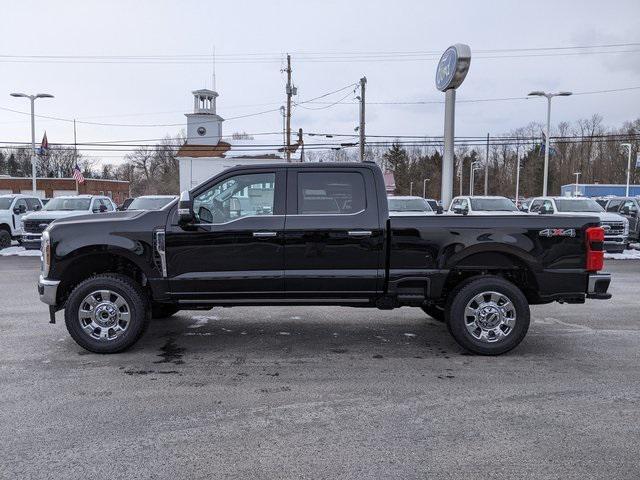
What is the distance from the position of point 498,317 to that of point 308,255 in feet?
7.04

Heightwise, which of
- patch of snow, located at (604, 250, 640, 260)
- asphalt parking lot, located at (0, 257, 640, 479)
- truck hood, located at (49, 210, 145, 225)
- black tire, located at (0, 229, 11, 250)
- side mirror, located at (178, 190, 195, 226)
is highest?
side mirror, located at (178, 190, 195, 226)

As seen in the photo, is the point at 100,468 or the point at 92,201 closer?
the point at 100,468

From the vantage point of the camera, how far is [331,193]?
585cm

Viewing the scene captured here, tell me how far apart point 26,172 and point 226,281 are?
4154 inches

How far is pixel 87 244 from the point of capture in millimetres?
5715

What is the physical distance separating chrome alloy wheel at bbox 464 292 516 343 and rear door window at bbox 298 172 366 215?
1614 millimetres

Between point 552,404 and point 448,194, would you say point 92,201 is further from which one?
point 552,404

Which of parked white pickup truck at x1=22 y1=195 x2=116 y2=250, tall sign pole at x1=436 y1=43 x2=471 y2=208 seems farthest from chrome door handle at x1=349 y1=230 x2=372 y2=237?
tall sign pole at x1=436 y1=43 x2=471 y2=208

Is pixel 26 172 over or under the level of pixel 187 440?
over

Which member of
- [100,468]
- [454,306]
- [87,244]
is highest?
[87,244]

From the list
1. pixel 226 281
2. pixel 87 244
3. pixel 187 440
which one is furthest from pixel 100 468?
pixel 87 244

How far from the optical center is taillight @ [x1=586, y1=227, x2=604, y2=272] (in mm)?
5723

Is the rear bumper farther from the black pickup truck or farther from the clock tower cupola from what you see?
the clock tower cupola

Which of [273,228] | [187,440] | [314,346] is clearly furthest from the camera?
[314,346]
